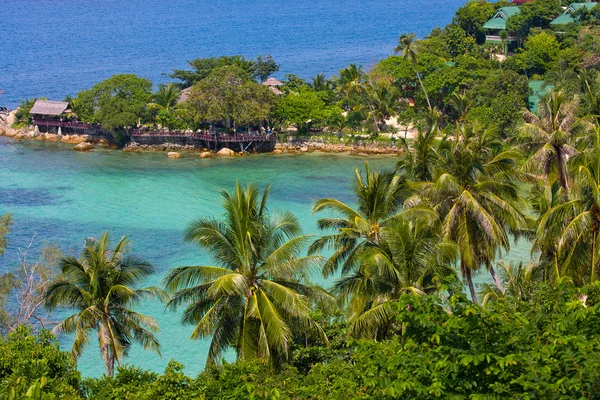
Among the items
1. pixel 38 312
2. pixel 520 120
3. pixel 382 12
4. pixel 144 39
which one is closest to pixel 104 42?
pixel 144 39

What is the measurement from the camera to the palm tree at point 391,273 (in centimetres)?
1925

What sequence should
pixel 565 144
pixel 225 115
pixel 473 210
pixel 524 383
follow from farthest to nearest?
1. pixel 225 115
2. pixel 565 144
3. pixel 473 210
4. pixel 524 383

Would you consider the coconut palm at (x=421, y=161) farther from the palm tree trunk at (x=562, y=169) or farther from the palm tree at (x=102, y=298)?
the palm tree at (x=102, y=298)

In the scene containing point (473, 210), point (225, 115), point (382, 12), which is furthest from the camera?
point (382, 12)

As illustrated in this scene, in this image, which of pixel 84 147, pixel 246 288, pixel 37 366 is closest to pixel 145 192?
pixel 84 147

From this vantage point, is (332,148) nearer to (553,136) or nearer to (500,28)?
(500,28)

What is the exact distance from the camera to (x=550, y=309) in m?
14.6

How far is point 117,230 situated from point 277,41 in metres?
91.3

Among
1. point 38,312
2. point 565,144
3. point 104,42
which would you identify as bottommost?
point 38,312

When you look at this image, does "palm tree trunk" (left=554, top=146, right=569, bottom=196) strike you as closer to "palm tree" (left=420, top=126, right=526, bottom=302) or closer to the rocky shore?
"palm tree" (left=420, top=126, right=526, bottom=302)

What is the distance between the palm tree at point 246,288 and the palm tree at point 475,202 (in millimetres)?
5026

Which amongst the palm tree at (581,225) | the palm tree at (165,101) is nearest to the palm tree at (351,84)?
the palm tree at (165,101)

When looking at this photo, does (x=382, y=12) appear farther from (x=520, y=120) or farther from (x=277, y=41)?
(x=520, y=120)

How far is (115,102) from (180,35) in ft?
267
